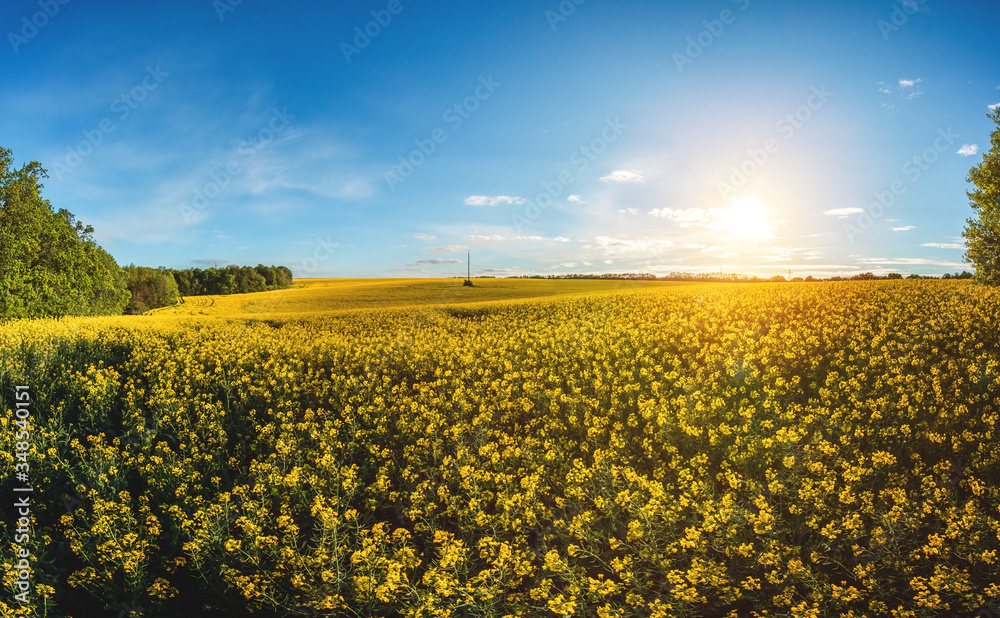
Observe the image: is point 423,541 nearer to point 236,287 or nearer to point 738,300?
point 738,300

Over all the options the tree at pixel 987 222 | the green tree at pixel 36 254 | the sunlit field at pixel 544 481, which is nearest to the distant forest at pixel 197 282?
the green tree at pixel 36 254

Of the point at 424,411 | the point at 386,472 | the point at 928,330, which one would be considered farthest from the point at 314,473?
the point at 928,330

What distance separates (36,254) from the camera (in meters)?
32.9

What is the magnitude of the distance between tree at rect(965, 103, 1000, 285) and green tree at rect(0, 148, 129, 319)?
213 ft

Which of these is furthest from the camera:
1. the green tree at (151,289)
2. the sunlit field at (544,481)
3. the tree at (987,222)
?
the green tree at (151,289)

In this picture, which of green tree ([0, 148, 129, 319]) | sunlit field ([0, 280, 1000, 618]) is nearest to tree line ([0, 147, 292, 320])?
green tree ([0, 148, 129, 319])

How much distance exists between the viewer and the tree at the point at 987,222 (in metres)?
24.7

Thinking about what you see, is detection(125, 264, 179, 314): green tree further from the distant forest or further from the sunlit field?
the sunlit field

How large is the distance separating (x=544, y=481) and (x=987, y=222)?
3539 centimetres

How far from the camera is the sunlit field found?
198 inches

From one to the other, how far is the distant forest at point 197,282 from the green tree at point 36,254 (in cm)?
4149

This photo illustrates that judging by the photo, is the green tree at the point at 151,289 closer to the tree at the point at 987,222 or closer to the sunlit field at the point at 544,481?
the sunlit field at the point at 544,481

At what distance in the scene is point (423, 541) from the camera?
6.48 meters

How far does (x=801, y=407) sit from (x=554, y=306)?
19.4 metres
